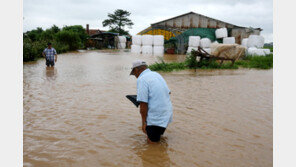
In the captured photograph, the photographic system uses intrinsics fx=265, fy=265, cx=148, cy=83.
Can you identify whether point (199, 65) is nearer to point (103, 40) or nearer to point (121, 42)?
point (121, 42)

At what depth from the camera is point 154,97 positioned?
143 inches

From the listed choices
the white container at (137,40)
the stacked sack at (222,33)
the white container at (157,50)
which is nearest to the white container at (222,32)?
the stacked sack at (222,33)

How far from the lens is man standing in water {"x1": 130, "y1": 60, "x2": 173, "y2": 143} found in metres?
3.58

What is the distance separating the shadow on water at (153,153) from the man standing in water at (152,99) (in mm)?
249

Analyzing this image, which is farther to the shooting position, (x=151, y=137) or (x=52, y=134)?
(x=52, y=134)

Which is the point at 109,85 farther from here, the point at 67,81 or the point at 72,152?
the point at 72,152

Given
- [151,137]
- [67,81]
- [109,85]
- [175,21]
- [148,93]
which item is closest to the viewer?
[148,93]

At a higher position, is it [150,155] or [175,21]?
[175,21]

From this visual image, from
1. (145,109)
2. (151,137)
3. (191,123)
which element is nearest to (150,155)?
(151,137)

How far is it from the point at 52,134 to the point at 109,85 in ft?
16.0

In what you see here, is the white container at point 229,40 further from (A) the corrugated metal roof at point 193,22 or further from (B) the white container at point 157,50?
(B) the white container at point 157,50

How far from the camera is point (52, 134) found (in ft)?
14.2

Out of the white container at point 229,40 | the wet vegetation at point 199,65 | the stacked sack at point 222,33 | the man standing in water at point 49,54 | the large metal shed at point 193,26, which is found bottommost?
the wet vegetation at point 199,65

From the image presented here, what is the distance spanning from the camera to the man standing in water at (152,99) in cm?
358
